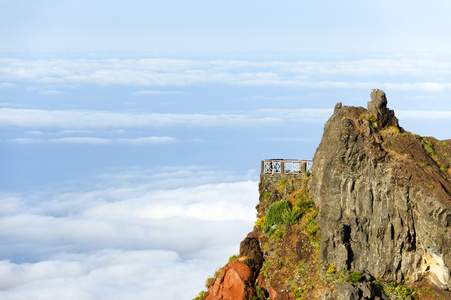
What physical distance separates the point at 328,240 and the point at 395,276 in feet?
21.3

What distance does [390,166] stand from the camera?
56.2 metres

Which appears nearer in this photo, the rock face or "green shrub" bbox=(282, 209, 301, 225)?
the rock face

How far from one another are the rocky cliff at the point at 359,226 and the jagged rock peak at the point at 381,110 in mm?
91

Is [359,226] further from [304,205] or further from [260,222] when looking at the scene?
[260,222]

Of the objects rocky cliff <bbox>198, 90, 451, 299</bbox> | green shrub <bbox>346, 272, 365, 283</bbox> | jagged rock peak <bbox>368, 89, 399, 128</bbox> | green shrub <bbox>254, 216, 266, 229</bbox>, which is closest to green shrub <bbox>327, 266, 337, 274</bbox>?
rocky cliff <bbox>198, 90, 451, 299</bbox>

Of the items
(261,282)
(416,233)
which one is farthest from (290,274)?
(416,233)

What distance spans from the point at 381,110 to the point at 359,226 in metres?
11.1

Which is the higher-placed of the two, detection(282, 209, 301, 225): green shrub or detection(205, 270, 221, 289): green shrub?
detection(282, 209, 301, 225): green shrub

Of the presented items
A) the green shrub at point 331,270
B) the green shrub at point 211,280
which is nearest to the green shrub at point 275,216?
the green shrub at point 211,280

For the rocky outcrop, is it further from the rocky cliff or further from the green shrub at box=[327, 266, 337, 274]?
the green shrub at box=[327, 266, 337, 274]

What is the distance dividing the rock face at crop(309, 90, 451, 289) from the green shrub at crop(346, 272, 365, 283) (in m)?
1.10

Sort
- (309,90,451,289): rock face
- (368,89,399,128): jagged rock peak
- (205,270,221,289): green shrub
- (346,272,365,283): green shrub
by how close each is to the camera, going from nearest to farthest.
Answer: (309,90,451,289): rock face
(346,272,365,283): green shrub
(368,89,399,128): jagged rock peak
(205,270,221,289): green shrub

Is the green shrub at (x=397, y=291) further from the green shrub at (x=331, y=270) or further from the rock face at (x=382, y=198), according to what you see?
the green shrub at (x=331, y=270)

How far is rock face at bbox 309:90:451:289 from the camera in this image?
54094mm
